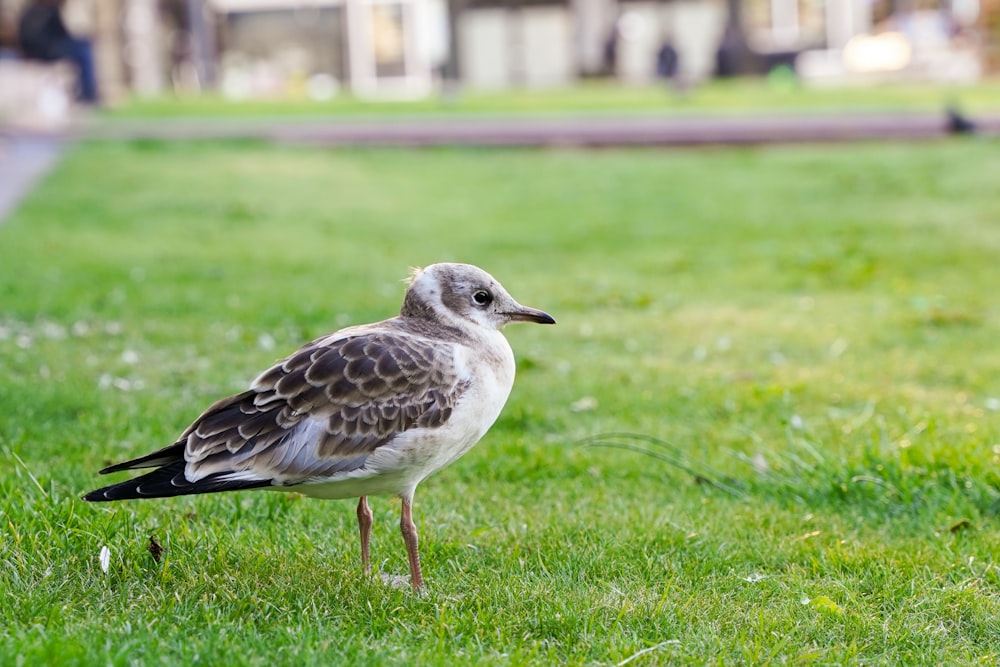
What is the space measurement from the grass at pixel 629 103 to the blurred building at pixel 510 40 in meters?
8.47

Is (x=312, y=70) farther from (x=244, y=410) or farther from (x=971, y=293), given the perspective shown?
(x=244, y=410)

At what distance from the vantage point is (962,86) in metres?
26.1

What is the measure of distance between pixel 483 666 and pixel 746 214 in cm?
990

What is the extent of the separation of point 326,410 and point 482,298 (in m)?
0.74

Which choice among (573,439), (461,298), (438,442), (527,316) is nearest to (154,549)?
(438,442)

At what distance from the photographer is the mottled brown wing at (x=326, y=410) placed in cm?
380

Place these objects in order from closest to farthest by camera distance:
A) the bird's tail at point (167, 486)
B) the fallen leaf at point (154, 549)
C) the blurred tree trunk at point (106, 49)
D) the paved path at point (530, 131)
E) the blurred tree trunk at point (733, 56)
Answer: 1. the bird's tail at point (167, 486)
2. the fallen leaf at point (154, 549)
3. the paved path at point (530, 131)
4. the blurred tree trunk at point (106, 49)
5. the blurred tree trunk at point (733, 56)

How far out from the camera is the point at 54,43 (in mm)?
26469

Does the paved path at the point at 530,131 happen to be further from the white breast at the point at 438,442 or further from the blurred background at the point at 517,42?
the blurred background at the point at 517,42

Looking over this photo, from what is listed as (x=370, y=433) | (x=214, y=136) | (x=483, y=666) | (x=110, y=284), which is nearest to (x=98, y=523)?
(x=370, y=433)

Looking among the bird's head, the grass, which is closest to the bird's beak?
the bird's head

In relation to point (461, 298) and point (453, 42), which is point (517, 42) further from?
point (461, 298)

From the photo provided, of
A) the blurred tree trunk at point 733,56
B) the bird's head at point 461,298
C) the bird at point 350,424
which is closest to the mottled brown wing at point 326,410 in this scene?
the bird at point 350,424

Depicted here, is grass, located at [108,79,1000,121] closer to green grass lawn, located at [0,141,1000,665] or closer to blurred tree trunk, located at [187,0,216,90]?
green grass lawn, located at [0,141,1000,665]
